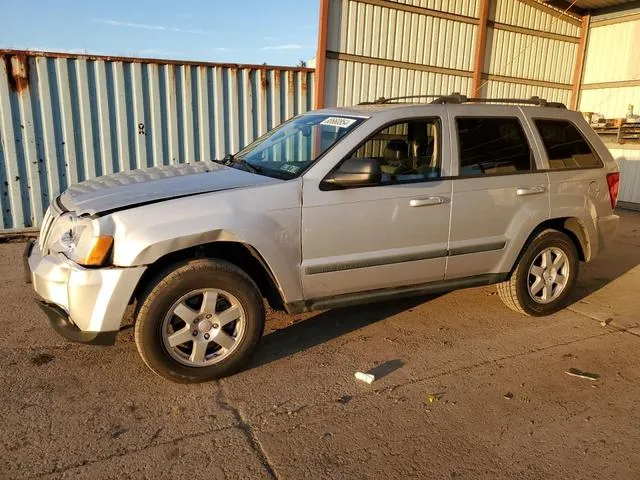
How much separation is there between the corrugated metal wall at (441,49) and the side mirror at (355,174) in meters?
5.88

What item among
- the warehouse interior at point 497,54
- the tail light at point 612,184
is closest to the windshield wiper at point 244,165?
the tail light at point 612,184

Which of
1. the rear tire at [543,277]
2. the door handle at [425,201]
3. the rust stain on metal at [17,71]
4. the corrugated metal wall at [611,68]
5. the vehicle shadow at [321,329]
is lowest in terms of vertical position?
the vehicle shadow at [321,329]

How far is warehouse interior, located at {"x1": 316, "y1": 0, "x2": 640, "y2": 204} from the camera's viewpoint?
30.4 ft

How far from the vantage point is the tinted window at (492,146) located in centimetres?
408

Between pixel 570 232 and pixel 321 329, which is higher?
pixel 570 232

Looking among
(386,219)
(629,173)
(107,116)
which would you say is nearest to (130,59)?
(107,116)

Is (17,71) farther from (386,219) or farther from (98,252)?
(386,219)

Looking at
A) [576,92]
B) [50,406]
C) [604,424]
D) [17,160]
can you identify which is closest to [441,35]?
[576,92]

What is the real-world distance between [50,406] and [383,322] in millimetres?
2563

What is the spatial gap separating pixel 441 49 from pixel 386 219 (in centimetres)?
771

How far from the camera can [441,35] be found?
1017 cm

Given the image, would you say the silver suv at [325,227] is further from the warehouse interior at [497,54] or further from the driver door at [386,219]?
the warehouse interior at [497,54]

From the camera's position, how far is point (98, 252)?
2984 millimetres

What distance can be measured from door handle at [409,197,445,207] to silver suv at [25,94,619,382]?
0.03 metres
